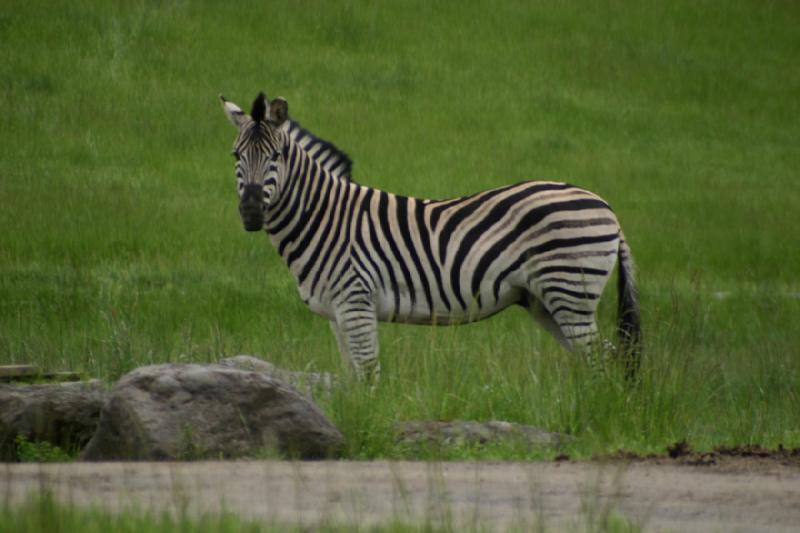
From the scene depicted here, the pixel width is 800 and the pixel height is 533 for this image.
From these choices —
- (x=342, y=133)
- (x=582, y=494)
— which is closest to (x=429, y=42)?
(x=342, y=133)

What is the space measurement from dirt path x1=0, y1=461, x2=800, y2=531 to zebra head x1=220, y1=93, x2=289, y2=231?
3756 mm

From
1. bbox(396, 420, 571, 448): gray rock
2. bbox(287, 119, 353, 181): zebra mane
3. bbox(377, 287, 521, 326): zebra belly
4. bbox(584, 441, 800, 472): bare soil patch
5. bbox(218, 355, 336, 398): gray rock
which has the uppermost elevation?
bbox(287, 119, 353, 181): zebra mane

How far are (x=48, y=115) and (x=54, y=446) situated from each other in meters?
14.8

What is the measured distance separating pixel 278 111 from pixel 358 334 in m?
1.82

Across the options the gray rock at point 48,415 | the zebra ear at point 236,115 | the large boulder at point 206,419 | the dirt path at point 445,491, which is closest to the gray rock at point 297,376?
the gray rock at point 48,415

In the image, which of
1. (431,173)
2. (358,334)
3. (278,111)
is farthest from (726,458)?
(431,173)

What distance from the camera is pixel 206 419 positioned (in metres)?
7.64

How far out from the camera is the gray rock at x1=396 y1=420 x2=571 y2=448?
8023 millimetres

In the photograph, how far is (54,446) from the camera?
8211mm

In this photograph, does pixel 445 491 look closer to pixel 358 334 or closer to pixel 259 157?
pixel 358 334

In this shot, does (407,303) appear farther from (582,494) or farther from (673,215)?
(673,215)

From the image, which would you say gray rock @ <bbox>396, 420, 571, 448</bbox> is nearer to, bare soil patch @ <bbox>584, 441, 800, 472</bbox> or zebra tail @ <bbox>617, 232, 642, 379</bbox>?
bare soil patch @ <bbox>584, 441, 800, 472</bbox>

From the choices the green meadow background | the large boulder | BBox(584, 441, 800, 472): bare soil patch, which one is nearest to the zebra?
the green meadow background

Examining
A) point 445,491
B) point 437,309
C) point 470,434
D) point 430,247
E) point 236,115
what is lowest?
point 470,434
